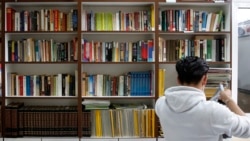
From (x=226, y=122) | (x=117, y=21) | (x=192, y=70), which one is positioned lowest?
(x=226, y=122)

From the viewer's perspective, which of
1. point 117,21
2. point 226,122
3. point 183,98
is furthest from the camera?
point 117,21

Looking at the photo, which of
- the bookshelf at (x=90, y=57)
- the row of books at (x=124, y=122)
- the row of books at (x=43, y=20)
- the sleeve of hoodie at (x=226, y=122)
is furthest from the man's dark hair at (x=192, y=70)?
the row of books at (x=43, y=20)

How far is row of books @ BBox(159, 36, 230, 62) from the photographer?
3299 mm

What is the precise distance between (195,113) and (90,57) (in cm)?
208

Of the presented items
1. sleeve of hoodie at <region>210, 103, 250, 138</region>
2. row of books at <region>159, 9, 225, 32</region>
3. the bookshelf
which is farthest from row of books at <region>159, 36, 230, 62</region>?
sleeve of hoodie at <region>210, 103, 250, 138</region>

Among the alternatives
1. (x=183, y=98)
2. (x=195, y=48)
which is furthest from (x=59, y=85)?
(x=183, y=98)

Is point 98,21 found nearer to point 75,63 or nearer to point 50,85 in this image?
point 75,63

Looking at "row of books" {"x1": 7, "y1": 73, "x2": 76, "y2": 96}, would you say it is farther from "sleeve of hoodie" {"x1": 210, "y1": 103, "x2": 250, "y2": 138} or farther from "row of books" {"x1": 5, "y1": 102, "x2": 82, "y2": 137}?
"sleeve of hoodie" {"x1": 210, "y1": 103, "x2": 250, "y2": 138}

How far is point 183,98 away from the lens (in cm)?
146

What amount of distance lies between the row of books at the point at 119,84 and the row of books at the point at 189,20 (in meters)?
0.61

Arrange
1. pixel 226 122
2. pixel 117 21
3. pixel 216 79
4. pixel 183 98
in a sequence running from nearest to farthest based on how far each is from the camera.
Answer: pixel 226 122 < pixel 183 98 < pixel 216 79 < pixel 117 21

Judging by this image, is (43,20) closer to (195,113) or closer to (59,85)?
(59,85)

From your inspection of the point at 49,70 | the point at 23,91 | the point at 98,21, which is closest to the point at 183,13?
the point at 98,21

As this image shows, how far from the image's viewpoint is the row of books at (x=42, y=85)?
3.31 metres
